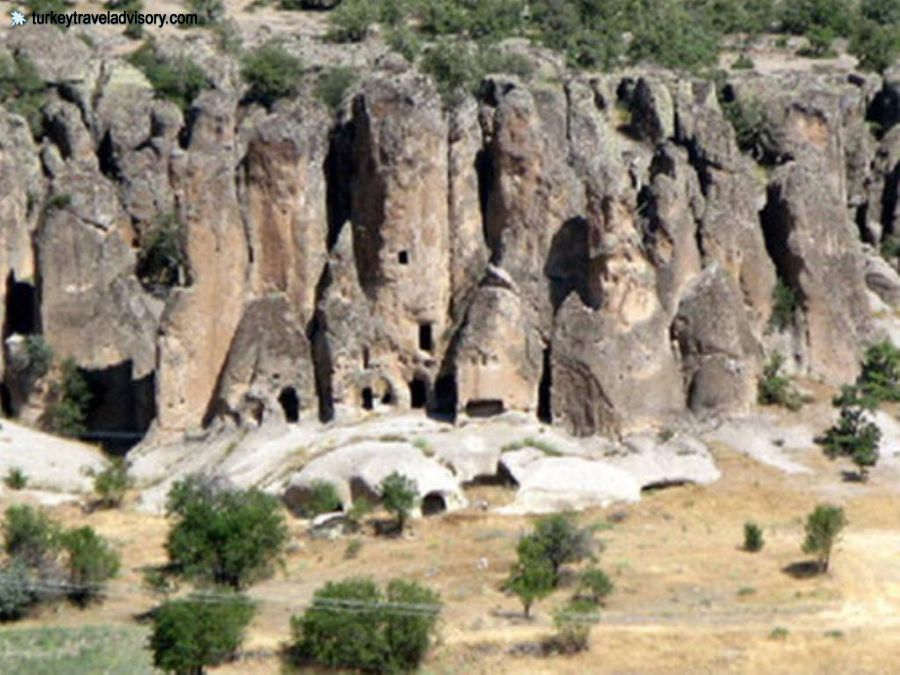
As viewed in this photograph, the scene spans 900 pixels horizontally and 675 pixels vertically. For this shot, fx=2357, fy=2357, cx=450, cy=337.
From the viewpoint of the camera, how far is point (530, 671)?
35562 mm

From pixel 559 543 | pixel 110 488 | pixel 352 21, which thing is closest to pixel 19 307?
pixel 110 488

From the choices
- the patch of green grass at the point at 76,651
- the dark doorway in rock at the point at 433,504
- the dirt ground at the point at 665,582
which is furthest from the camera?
the dark doorway in rock at the point at 433,504

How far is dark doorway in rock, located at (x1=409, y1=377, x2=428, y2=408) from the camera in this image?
48.3 meters

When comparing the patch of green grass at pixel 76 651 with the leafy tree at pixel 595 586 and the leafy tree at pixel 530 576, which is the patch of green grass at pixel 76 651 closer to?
the leafy tree at pixel 530 576

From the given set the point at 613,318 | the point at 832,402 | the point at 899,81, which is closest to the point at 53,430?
the point at 613,318

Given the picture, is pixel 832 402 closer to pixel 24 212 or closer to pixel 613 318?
pixel 613 318

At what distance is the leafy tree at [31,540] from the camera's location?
39.6 metres

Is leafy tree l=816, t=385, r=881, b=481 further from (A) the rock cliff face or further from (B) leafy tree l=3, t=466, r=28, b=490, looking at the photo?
(B) leafy tree l=3, t=466, r=28, b=490

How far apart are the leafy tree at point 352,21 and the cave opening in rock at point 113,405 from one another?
26729mm

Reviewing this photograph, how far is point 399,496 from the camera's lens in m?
42.6

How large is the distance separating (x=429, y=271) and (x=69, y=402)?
317 inches

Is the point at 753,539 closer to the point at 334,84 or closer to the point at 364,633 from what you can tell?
the point at 364,633

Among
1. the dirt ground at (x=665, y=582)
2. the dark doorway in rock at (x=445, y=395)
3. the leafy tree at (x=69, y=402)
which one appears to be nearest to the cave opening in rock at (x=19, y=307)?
the leafy tree at (x=69, y=402)

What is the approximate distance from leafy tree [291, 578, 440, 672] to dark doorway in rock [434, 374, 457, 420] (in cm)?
1189
